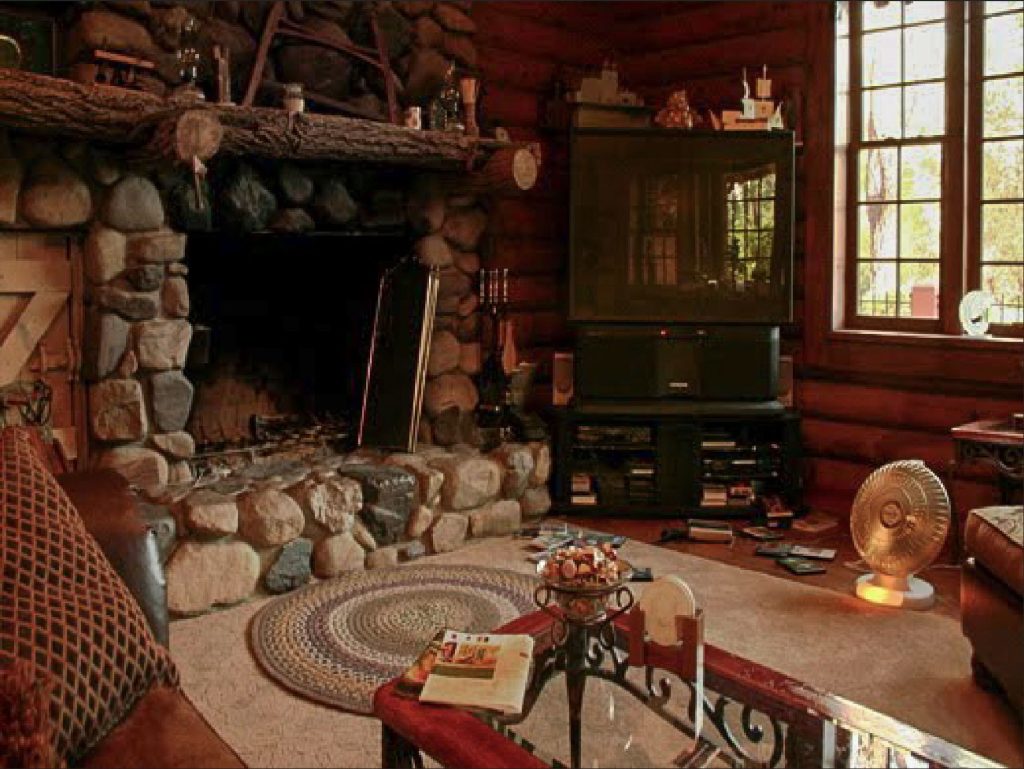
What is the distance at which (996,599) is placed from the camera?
2.71 meters

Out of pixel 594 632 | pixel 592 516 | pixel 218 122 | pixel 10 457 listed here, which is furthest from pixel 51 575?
pixel 592 516

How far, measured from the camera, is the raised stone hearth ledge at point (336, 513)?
353 cm

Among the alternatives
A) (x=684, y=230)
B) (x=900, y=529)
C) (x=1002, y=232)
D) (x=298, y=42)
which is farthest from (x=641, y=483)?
(x=298, y=42)

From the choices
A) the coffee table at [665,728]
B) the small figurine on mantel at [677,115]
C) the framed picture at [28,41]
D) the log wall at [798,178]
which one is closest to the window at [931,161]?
the log wall at [798,178]

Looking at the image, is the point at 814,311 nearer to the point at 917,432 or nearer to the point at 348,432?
the point at 917,432

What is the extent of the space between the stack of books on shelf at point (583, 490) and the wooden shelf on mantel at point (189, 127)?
5.46ft

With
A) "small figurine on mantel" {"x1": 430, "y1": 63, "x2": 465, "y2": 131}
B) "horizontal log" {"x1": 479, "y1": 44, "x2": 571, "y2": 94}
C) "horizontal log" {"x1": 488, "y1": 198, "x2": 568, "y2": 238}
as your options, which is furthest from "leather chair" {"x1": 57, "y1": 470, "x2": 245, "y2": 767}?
"horizontal log" {"x1": 479, "y1": 44, "x2": 571, "y2": 94}

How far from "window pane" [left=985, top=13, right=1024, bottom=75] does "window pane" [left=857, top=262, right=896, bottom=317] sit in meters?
0.98

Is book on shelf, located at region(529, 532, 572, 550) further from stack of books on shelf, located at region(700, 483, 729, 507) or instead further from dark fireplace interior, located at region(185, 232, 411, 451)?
dark fireplace interior, located at region(185, 232, 411, 451)

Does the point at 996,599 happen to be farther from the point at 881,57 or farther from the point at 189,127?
the point at 881,57

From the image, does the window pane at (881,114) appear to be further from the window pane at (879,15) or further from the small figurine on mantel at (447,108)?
the small figurine on mantel at (447,108)

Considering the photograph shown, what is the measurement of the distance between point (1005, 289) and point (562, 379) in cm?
206

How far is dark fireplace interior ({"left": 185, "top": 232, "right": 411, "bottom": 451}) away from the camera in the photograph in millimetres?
4301

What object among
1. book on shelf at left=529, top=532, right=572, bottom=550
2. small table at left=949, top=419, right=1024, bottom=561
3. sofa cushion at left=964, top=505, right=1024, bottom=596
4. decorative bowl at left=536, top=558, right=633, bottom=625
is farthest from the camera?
book on shelf at left=529, top=532, right=572, bottom=550
